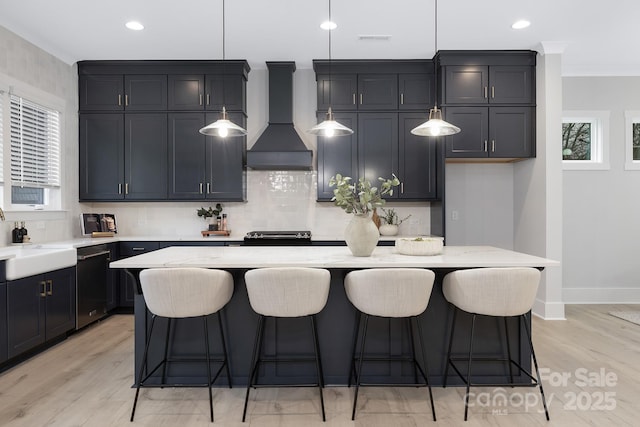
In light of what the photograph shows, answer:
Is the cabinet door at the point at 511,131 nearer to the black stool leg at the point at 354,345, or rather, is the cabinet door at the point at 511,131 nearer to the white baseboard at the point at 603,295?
the white baseboard at the point at 603,295

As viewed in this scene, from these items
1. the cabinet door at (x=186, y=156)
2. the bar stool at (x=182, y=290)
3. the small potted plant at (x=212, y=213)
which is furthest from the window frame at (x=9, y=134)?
the bar stool at (x=182, y=290)

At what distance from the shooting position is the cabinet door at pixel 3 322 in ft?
9.71

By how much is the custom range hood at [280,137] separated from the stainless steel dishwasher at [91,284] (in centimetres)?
184

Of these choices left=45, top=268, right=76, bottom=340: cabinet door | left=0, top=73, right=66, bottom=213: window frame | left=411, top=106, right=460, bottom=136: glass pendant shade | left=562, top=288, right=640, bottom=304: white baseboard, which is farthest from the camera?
left=562, top=288, right=640, bottom=304: white baseboard

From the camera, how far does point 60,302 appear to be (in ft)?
12.0

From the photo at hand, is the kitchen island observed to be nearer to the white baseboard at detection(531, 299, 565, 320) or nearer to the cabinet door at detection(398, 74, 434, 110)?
the white baseboard at detection(531, 299, 565, 320)

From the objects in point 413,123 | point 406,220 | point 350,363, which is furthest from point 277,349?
point 413,123

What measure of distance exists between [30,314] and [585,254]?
5863 mm

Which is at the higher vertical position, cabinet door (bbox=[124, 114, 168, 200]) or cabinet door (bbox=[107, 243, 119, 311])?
cabinet door (bbox=[124, 114, 168, 200])

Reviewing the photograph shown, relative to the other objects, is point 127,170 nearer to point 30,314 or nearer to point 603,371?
point 30,314

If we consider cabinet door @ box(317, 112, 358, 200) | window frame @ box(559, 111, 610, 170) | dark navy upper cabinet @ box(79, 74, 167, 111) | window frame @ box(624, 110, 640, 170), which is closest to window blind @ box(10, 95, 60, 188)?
dark navy upper cabinet @ box(79, 74, 167, 111)

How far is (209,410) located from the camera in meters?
2.47

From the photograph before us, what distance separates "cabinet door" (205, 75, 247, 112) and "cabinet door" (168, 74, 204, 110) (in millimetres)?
82

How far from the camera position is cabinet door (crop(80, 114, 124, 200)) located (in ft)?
15.9
